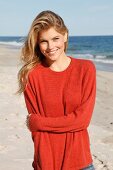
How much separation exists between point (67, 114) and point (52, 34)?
49 cm

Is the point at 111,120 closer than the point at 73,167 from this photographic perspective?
No

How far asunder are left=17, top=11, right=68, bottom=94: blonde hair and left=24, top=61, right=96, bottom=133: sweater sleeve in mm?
251

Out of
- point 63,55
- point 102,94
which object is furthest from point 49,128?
point 102,94

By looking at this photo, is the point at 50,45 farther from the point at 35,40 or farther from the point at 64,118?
the point at 64,118

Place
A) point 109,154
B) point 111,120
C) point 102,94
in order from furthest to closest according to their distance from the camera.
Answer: point 102,94 → point 111,120 → point 109,154

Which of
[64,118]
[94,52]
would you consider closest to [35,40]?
[64,118]

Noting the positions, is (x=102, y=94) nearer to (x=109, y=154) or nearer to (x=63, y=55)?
(x=109, y=154)

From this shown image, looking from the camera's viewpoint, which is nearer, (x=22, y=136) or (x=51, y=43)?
(x=51, y=43)

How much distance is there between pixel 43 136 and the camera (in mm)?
2578

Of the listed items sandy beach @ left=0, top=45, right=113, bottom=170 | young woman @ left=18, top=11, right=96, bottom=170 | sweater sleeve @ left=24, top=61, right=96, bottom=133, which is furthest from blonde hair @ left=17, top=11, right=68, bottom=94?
sandy beach @ left=0, top=45, right=113, bottom=170

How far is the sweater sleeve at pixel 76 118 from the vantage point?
2.53m

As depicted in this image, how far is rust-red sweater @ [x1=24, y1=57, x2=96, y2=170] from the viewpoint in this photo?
2.54m

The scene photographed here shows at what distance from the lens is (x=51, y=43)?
8.57 feet

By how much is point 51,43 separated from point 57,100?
349 millimetres
